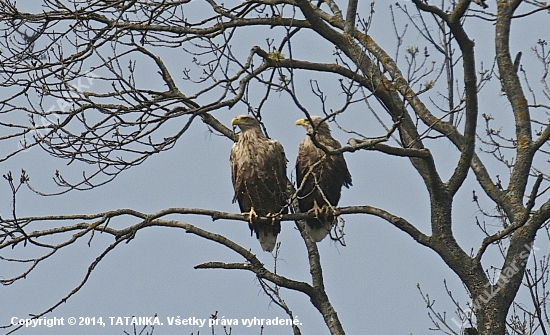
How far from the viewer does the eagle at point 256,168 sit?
816 cm

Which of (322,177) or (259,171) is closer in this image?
(259,171)

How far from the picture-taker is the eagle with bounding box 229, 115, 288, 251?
8.16 m

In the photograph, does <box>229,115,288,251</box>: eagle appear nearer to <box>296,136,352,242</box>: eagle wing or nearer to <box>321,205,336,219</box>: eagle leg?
<box>296,136,352,242</box>: eagle wing

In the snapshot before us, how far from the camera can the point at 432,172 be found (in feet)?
20.3

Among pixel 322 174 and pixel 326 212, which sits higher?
pixel 322 174

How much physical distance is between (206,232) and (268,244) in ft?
7.33

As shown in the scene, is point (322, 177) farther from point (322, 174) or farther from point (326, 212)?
point (326, 212)

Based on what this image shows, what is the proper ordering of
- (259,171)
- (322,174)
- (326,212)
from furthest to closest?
(322,174), (259,171), (326,212)

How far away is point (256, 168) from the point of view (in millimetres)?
8156

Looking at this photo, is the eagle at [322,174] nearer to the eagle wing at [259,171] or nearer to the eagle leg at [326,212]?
the eagle leg at [326,212]

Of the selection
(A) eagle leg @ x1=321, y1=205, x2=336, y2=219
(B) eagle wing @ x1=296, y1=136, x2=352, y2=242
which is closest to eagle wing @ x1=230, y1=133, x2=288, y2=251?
(B) eagle wing @ x1=296, y1=136, x2=352, y2=242

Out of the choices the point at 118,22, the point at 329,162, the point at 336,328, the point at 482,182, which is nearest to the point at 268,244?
the point at 329,162

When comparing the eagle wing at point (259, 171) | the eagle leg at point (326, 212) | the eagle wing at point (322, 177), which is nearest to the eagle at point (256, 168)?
the eagle wing at point (259, 171)

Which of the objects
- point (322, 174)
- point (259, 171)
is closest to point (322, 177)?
point (322, 174)
